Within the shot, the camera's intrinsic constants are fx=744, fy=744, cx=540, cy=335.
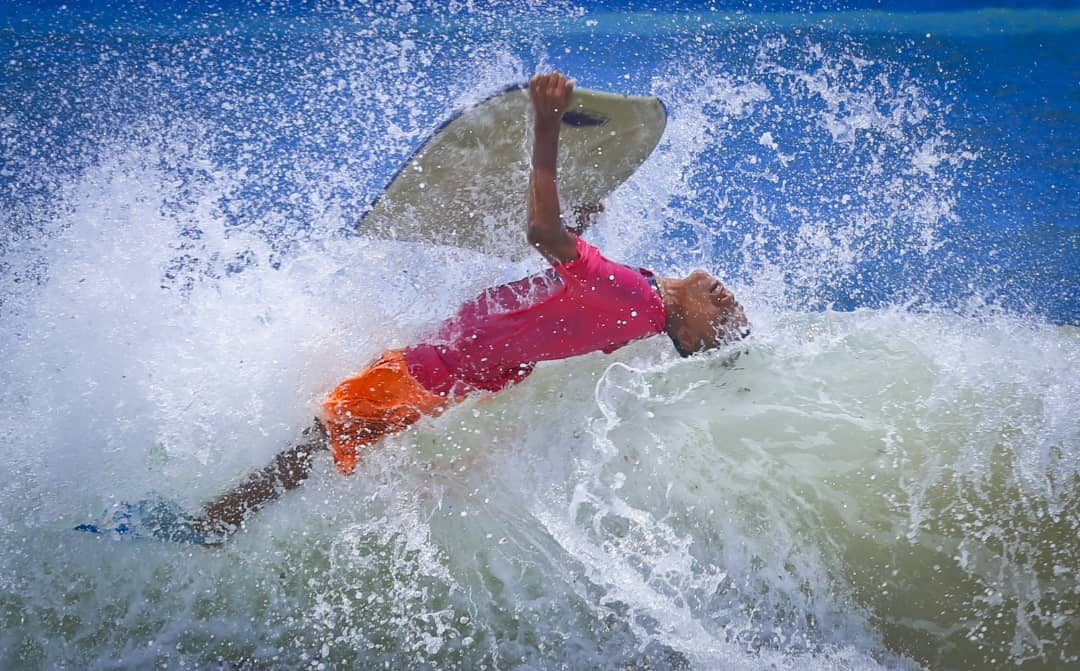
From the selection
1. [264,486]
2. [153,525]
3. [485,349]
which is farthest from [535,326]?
[153,525]

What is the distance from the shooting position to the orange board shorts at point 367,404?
191 centimetres

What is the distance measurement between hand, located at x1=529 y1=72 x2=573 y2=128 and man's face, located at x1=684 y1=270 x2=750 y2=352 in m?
0.60

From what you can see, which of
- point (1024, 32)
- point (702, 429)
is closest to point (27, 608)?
point (702, 429)

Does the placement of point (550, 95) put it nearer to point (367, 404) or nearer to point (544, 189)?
point (544, 189)

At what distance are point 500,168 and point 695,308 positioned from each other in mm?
673

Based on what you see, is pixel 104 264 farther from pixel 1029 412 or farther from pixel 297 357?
pixel 1029 412

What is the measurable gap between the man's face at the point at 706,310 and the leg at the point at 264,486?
100cm

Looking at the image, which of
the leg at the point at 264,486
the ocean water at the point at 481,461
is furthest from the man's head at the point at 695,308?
the leg at the point at 264,486

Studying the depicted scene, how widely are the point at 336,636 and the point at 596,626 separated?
2.16 feet

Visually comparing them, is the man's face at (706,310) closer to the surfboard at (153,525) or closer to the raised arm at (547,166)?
the raised arm at (547,166)

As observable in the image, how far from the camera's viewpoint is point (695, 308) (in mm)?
1904

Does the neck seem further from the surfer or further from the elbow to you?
the elbow

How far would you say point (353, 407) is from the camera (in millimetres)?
1907

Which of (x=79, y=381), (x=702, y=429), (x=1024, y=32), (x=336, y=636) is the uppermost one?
(x=1024, y=32)
